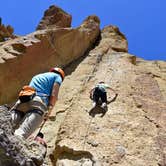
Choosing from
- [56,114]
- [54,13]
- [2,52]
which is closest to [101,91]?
[56,114]

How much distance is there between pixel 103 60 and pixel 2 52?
495 centimetres

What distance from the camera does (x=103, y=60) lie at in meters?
18.0

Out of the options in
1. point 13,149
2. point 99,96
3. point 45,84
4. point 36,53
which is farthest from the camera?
point 36,53

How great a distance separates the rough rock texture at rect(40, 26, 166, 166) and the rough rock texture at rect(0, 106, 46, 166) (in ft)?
11.2

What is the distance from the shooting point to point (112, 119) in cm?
1244

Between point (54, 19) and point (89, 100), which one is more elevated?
point (54, 19)

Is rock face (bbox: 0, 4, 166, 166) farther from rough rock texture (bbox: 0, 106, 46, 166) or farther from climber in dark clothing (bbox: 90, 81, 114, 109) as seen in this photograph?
climber in dark clothing (bbox: 90, 81, 114, 109)

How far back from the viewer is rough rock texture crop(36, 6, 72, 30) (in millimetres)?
20828

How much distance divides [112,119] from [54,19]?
32.8 ft

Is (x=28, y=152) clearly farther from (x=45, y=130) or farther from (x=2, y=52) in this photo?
(x=2, y=52)

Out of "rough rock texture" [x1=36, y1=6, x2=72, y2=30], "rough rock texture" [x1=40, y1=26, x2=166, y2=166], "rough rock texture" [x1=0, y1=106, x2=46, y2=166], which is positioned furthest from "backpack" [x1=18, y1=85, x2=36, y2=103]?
"rough rock texture" [x1=36, y1=6, x2=72, y2=30]

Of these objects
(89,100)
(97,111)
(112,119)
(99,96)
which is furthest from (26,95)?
(89,100)

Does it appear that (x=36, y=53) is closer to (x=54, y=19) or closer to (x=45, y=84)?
(x=54, y=19)

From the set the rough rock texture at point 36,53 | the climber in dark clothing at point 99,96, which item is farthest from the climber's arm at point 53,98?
the rough rock texture at point 36,53
